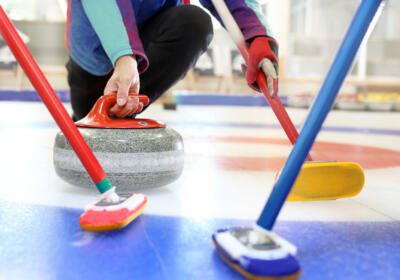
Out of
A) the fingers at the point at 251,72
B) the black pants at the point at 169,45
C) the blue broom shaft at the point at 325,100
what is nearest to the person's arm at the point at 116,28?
the fingers at the point at 251,72

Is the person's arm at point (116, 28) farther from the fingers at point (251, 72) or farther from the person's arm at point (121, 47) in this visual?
the fingers at point (251, 72)

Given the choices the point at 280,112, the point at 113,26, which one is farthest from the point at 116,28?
the point at 280,112

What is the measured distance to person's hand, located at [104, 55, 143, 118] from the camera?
0.90 metres

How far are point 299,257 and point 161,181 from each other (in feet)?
1.34

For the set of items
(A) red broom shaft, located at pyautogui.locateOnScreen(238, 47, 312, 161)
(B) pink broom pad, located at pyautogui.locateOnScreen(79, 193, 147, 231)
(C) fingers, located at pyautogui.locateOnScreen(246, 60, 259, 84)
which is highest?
(C) fingers, located at pyautogui.locateOnScreen(246, 60, 259, 84)

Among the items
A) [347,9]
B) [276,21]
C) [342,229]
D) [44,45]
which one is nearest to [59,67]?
[44,45]

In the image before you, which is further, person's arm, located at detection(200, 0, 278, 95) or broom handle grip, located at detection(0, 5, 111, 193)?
person's arm, located at detection(200, 0, 278, 95)

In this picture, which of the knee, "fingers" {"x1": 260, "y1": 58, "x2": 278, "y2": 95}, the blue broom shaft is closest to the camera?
the blue broom shaft

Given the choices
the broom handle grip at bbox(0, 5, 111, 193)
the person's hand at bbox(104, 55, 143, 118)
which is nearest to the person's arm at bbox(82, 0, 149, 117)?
the person's hand at bbox(104, 55, 143, 118)

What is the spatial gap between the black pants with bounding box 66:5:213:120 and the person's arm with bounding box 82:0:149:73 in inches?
13.5

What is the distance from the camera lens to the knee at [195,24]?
137 cm

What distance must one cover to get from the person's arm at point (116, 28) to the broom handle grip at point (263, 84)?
19cm

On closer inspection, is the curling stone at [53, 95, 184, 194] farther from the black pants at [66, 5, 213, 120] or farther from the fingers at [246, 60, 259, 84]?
the black pants at [66, 5, 213, 120]

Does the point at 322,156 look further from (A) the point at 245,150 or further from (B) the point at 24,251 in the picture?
(B) the point at 24,251
